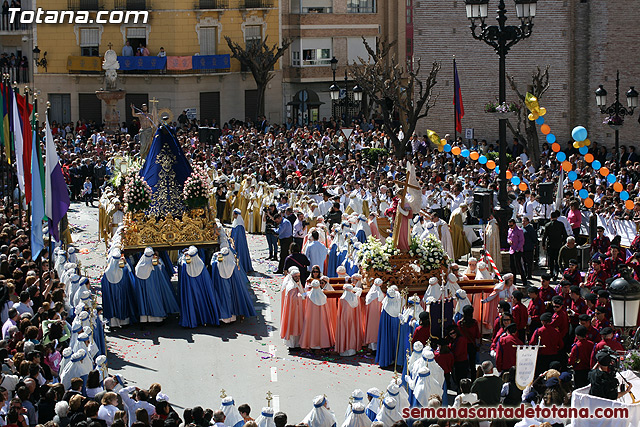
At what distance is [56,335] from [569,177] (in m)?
15.1

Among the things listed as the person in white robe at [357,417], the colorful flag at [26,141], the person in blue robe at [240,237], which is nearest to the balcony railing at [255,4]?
the person in blue robe at [240,237]

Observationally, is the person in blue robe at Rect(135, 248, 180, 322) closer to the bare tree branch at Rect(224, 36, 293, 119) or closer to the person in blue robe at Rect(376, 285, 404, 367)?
the person in blue robe at Rect(376, 285, 404, 367)

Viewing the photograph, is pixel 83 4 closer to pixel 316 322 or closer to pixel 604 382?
pixel 316 322

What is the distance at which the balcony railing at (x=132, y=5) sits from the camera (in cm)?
5092

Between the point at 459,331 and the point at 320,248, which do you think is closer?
the point at 459,331

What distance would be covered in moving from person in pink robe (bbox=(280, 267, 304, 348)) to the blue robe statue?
122 inches

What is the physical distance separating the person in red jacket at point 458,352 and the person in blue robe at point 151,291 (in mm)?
6244

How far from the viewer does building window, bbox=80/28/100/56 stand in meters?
51.0

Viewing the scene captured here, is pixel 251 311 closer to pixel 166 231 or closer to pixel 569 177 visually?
pixel 166 231

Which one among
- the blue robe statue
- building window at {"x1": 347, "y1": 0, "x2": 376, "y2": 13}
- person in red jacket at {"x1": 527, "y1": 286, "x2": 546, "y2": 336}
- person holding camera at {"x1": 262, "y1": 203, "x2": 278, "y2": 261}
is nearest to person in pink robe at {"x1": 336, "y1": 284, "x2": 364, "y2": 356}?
person in red jacket at {"x1": 527, "y1": 286, "x2": 546, "y2": 336}

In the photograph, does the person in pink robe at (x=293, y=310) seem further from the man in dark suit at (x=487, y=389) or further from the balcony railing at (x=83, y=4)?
the balcony railing at (x=83, y=4)

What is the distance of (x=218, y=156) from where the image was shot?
37.1 m

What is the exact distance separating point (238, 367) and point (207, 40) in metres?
37.6

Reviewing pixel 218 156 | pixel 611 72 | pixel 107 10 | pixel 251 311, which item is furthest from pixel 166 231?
pixel 107 10
